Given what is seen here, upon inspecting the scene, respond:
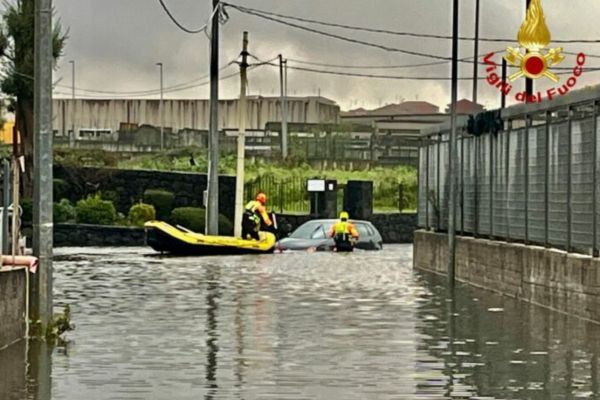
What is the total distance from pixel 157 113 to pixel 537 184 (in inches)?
3436

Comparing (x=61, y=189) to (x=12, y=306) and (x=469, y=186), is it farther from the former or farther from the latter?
(x=12, y=306)

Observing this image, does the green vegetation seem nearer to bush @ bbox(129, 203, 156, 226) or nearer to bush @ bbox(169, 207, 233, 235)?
bush @ bbox(129, 203, 156, 226)

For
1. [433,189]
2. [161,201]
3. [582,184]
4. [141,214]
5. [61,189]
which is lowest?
[141,214]

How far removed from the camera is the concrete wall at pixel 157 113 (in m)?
110

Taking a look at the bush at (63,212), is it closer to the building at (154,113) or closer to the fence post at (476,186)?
the fence post at (476,186)

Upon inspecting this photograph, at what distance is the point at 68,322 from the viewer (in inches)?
846

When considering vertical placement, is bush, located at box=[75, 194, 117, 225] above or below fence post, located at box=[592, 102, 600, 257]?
below

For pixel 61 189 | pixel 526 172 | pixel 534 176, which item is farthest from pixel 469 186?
pixel 61 189

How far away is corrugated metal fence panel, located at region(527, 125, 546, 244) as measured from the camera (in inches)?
1105

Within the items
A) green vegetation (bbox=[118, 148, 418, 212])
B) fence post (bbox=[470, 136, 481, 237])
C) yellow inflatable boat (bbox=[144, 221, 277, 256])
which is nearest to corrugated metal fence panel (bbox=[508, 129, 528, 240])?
fence post (bbox=[470, 136, 481, 237])

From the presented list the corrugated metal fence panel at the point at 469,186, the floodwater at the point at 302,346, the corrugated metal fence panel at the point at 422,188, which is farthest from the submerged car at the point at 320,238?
the floodwater at the point at 302,346

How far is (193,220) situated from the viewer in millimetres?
Answer: 63469

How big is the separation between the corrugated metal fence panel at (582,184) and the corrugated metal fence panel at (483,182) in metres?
7.64

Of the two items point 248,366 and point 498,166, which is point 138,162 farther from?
point 248,366
